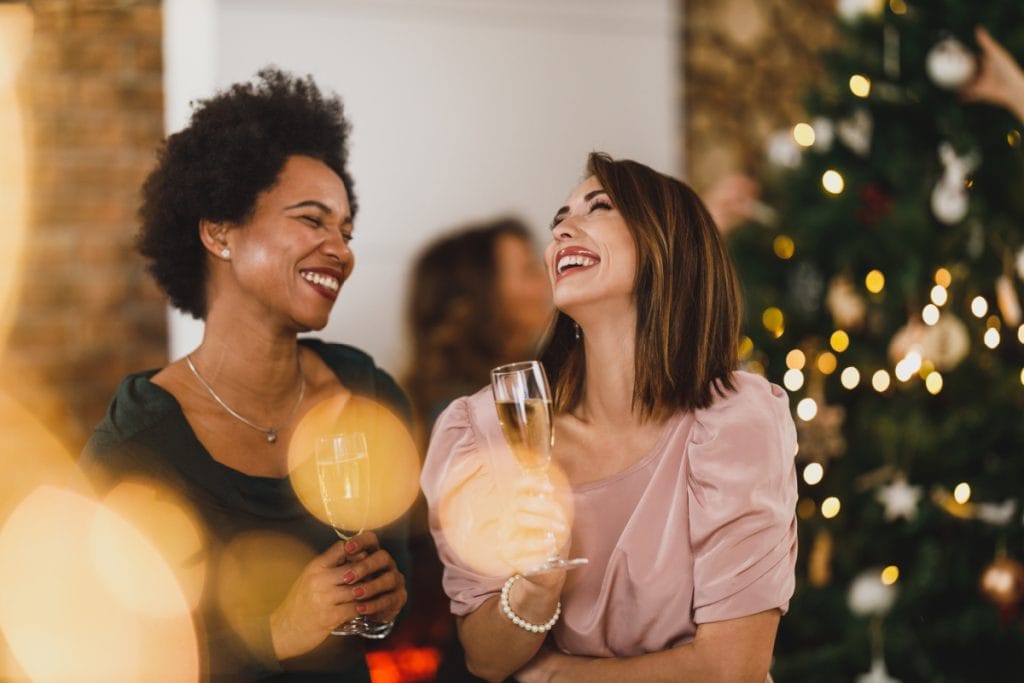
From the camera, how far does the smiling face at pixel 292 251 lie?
1533 mm

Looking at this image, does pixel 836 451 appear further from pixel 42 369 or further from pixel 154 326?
pixel 42 369

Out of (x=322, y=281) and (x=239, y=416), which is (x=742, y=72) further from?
(x=239, y=416)

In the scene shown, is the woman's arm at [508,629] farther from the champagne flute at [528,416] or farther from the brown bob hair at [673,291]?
the brown bob hair at [673,291]

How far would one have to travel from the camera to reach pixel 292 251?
1.53 meters

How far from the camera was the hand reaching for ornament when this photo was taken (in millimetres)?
2262

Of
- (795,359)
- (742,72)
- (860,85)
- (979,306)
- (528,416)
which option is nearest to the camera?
(528,416)

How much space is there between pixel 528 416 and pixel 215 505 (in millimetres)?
549

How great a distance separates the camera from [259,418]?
160cm

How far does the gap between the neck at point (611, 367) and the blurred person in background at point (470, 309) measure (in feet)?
5.05

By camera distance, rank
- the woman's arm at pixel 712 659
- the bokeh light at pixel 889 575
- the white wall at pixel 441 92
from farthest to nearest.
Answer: the white wall at pixel 441 92, the bokeh light at pixel 889 575, the woman's arm at pixel 712 659

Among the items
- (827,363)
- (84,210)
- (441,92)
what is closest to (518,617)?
(827,363)

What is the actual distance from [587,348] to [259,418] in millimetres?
546

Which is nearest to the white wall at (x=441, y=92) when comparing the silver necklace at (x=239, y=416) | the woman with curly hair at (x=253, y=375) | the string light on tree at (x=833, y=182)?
the string light on tree at (x=833, y=182)

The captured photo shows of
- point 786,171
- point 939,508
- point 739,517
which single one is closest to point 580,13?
point 786,171
